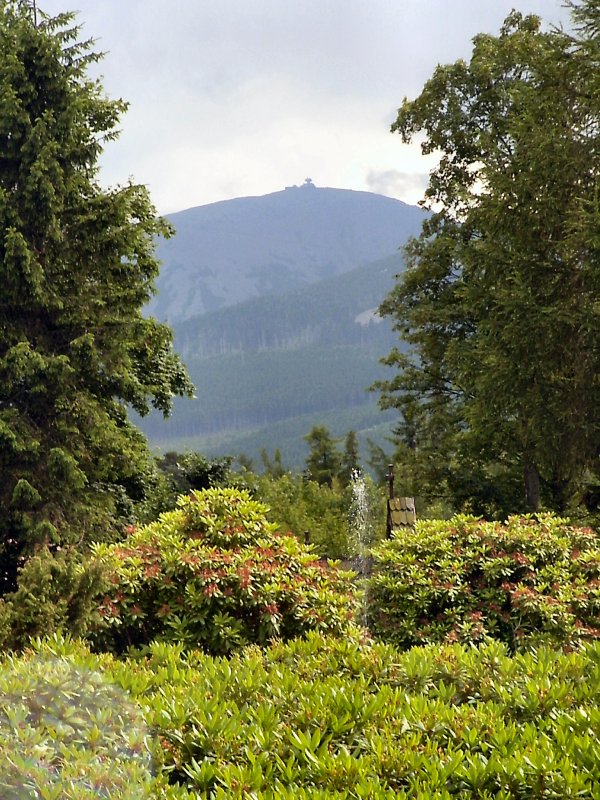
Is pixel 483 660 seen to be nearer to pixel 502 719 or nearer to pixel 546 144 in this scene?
pixel 502 719

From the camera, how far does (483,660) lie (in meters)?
4.30

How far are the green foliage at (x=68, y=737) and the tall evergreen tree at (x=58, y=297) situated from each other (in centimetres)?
841

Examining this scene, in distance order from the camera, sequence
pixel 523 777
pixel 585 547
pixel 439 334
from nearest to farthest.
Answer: pixel 523 777 → pixel 585 547 → pixel 439 334

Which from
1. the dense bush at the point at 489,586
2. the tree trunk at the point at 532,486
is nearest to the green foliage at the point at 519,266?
the tree trunk at the point at 532,486

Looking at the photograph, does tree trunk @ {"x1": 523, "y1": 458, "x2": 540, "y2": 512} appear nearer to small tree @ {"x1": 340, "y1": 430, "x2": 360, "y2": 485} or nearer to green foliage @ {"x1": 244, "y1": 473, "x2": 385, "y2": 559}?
green foliage @ {"x1": 244, "y1": 473, "x2": 385, "y2": 559}

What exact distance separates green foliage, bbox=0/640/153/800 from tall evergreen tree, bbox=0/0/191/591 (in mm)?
8405

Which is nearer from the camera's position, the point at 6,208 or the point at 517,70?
the point at 6,208

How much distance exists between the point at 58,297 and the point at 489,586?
927 cm

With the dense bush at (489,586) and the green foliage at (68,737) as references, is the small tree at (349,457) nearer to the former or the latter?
the dense bush at (489,586)

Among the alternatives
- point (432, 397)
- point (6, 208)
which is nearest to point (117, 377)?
point (6, 208)

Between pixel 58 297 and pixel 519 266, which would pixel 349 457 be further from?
pixel 58 297

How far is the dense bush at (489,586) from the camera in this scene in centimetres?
688

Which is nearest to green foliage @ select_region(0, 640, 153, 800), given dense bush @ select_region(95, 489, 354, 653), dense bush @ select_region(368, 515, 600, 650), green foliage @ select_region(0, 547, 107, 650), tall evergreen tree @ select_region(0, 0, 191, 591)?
green foliage @ select_region(0, 547, 107, 650)

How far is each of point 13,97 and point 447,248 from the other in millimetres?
10509
